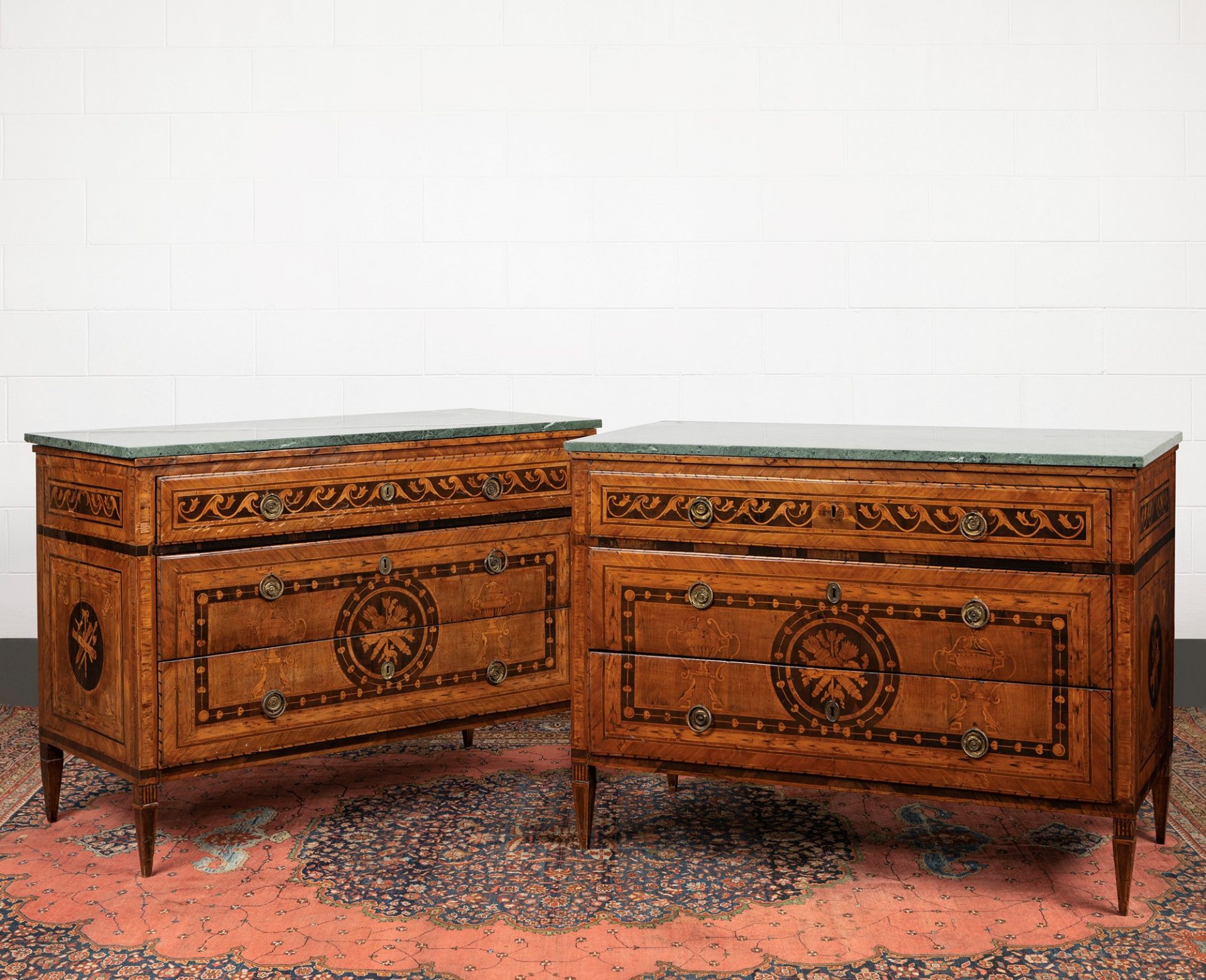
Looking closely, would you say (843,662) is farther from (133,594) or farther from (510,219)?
(510,219)

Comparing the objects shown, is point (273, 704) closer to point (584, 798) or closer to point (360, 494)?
point (360, 494)

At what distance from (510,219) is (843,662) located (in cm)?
223

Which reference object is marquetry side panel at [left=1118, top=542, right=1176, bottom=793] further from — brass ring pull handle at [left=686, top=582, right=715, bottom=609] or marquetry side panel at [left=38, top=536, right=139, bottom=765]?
marquetry side panel at [left=38, top=536, right=139, bottom=765]

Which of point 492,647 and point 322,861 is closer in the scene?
point 322,861

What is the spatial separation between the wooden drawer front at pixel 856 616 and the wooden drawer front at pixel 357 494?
1.57 feet

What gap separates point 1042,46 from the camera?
438cm

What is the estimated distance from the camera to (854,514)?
2.87 metres

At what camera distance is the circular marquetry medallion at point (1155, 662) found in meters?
2.91

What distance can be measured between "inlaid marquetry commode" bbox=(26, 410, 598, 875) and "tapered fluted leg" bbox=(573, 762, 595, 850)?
427 millimetres

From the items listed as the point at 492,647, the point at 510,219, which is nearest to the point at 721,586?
the point at 492,647

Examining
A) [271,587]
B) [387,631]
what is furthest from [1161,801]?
[271,587]

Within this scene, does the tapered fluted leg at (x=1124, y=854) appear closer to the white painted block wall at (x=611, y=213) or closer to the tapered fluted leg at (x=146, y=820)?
the white painted block wall at (x=611, y=213)

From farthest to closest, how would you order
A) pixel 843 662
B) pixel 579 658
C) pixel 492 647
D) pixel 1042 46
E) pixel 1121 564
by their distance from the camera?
pixel 1042 46 < pixel 492 647 < pixel 579 658 < pixel 843 662 < pixel 1121 564

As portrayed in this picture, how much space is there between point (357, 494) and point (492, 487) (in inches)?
14.5
